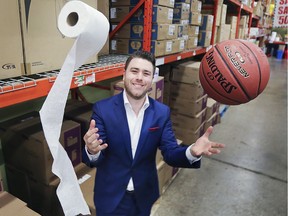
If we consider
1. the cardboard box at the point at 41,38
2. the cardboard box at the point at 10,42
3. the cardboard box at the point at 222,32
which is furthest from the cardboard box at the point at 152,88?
the cardboard box at the point at 222,32

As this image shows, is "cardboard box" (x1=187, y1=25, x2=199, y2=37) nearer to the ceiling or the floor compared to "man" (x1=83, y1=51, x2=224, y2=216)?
nearer to the ceiling

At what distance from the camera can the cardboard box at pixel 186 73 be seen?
3.34m

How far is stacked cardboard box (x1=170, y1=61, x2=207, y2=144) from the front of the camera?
3.40m

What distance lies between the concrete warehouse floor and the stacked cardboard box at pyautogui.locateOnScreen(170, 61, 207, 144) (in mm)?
472

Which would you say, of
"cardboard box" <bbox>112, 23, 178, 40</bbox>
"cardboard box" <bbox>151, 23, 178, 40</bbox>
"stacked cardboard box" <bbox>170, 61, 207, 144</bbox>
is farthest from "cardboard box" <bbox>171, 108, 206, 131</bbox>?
"cardboard box" <bbox>112, 23, 178, 40</bbox>

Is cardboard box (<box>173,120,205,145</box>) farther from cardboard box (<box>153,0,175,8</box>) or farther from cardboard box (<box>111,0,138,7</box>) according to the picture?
cardboard box (<box>111,0,138,7</box>)

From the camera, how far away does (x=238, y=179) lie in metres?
2.85

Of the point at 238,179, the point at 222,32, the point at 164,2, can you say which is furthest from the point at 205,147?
the point at 222,32

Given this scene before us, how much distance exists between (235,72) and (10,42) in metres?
1.23

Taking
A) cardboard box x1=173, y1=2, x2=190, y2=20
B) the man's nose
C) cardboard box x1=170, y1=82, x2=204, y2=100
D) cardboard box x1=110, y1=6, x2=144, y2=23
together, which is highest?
cardboard box x1=173, y1=2, x2=190, y2=20

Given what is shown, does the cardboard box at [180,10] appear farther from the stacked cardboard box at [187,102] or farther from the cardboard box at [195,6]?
the stacked cardboard box at [187,102]

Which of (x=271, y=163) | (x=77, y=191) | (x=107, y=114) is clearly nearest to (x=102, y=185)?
(x=77, y=191)

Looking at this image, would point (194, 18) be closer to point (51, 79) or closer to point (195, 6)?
point (195, 6)

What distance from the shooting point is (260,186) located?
2762mm
